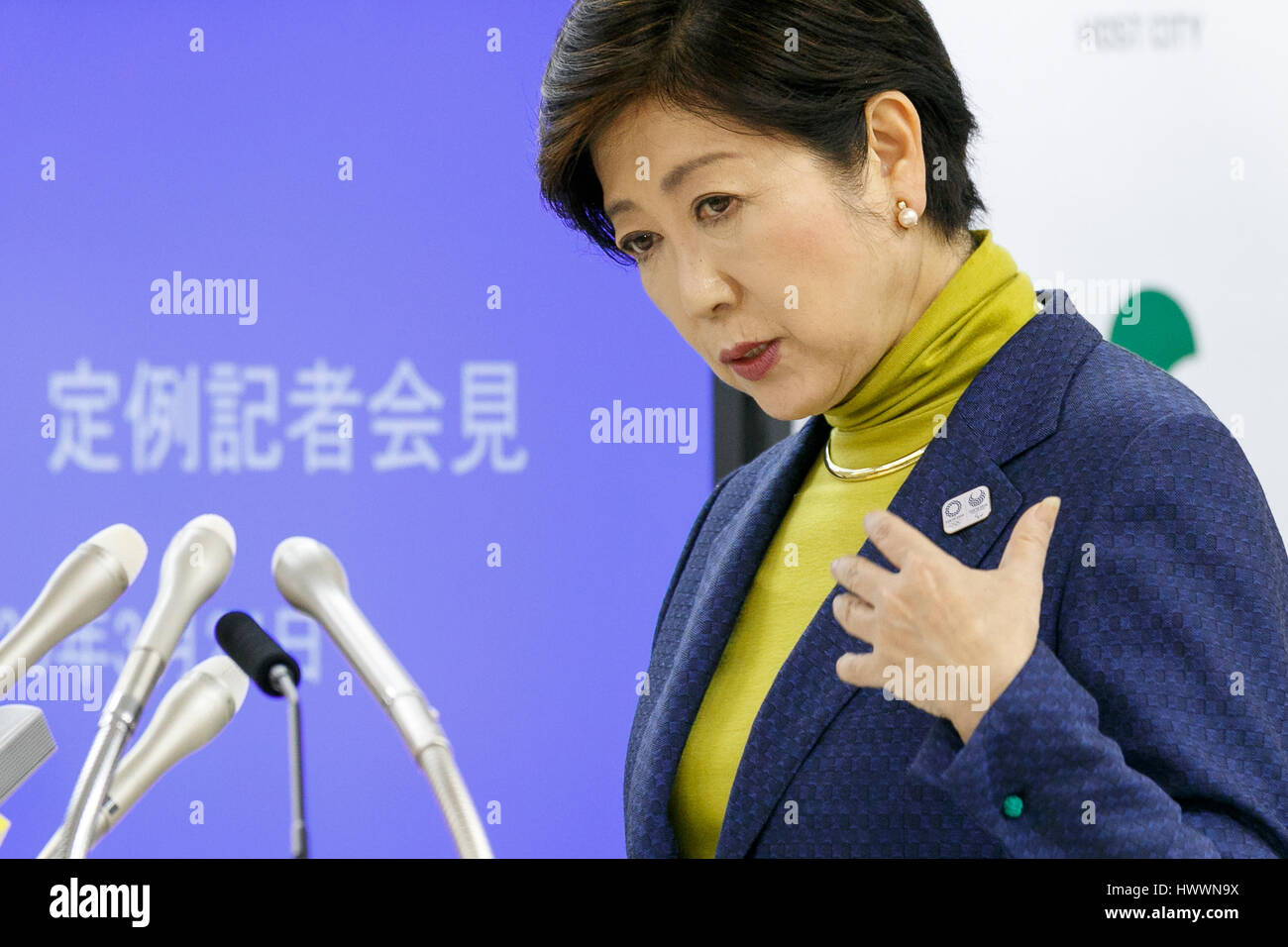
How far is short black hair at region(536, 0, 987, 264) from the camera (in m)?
1.00

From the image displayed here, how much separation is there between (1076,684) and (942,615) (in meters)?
0.10

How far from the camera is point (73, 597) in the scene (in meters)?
0.70

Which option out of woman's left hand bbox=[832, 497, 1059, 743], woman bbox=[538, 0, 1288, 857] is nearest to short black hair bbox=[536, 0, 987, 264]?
woman bbox=[538, 0, 1288, 857]

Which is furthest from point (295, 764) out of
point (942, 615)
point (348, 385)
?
Result: point (348, 385)

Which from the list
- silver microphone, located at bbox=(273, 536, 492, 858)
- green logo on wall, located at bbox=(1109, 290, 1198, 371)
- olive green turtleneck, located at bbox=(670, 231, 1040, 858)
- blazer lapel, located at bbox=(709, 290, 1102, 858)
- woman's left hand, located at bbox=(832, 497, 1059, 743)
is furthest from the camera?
green logo on wall, located at bbox=(1109, 290, 1198, 371)

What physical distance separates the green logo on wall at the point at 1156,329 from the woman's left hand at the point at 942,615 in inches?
54.0

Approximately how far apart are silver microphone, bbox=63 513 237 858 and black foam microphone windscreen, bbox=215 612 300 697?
4 cm

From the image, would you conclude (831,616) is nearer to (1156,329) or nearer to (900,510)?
(900,510)

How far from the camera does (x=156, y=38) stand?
2.13 m

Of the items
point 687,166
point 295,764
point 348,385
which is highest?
point 687,166

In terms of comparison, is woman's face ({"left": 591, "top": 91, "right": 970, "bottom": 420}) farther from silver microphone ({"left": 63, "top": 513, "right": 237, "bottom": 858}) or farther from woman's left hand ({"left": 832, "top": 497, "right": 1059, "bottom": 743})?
silver microphone ({"left": 63, "top": 513, "right": 237, "bottom": 858})

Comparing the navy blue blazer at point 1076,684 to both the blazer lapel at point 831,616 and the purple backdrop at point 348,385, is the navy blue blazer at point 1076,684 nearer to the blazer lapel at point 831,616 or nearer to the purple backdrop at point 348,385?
the blazer lapel at point 831,616
